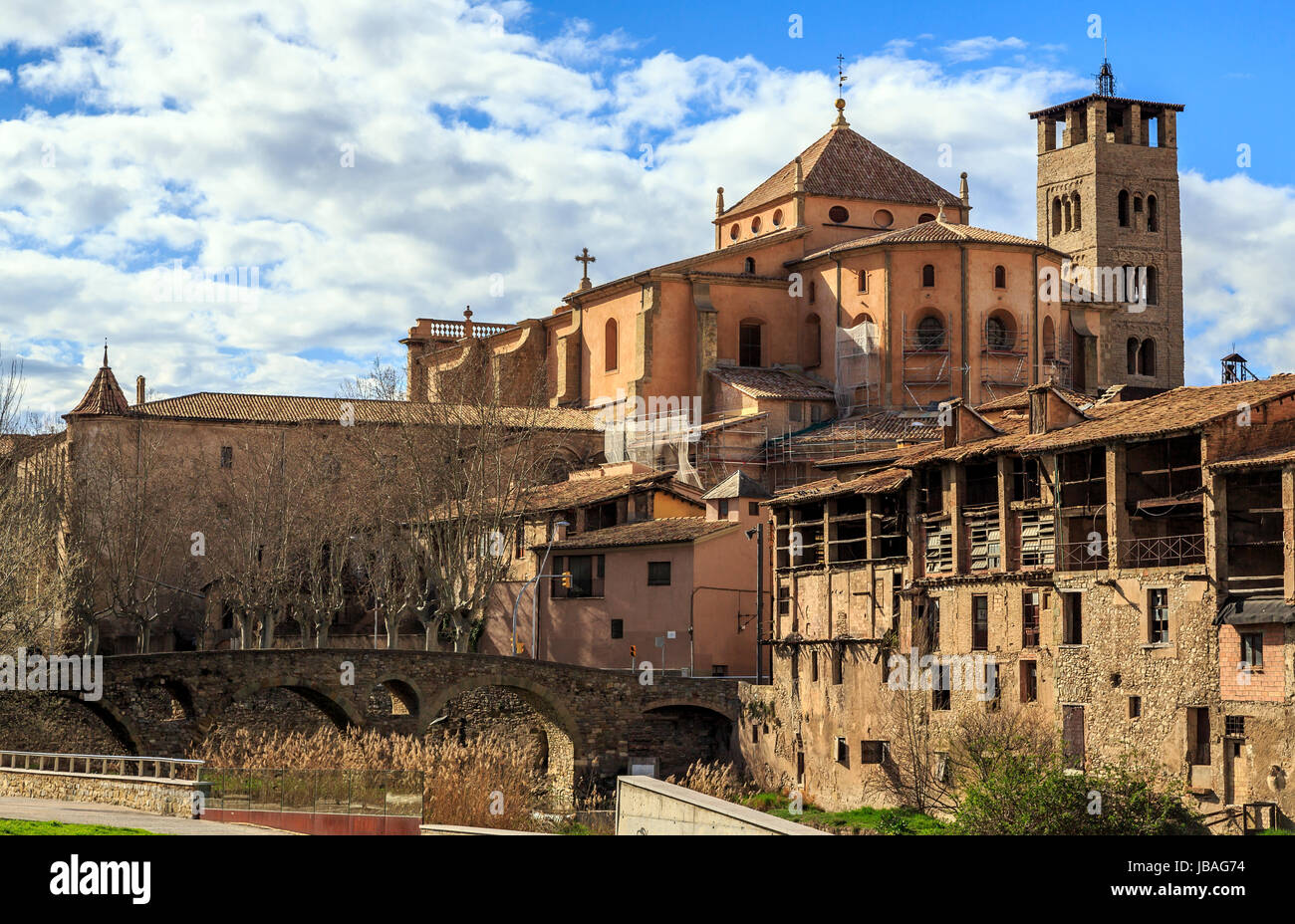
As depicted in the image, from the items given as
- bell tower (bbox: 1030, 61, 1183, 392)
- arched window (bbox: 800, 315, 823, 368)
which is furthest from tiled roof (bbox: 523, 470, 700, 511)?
→ bell tower (bbox: 1030, 61, 1183, 392)

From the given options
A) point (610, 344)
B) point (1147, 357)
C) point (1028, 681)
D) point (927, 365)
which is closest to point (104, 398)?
point (610, 344)

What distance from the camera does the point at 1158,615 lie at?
37344 millimetres

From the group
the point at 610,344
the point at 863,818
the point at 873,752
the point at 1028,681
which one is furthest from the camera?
the point at 610,344

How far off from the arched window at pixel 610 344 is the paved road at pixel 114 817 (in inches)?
1758

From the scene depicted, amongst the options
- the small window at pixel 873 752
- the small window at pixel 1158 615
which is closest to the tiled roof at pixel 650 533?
the small window at pixel 873 752

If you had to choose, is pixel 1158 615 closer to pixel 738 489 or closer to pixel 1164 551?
pixel 1164 551

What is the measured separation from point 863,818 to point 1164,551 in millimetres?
9883

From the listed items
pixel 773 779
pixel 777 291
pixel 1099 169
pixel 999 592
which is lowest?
pixel 773 779

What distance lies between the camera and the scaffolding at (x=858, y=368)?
6562 cm

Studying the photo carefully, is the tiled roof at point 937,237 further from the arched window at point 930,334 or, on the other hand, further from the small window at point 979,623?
the small window at point 979,623

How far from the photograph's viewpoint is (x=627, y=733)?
50.8m
